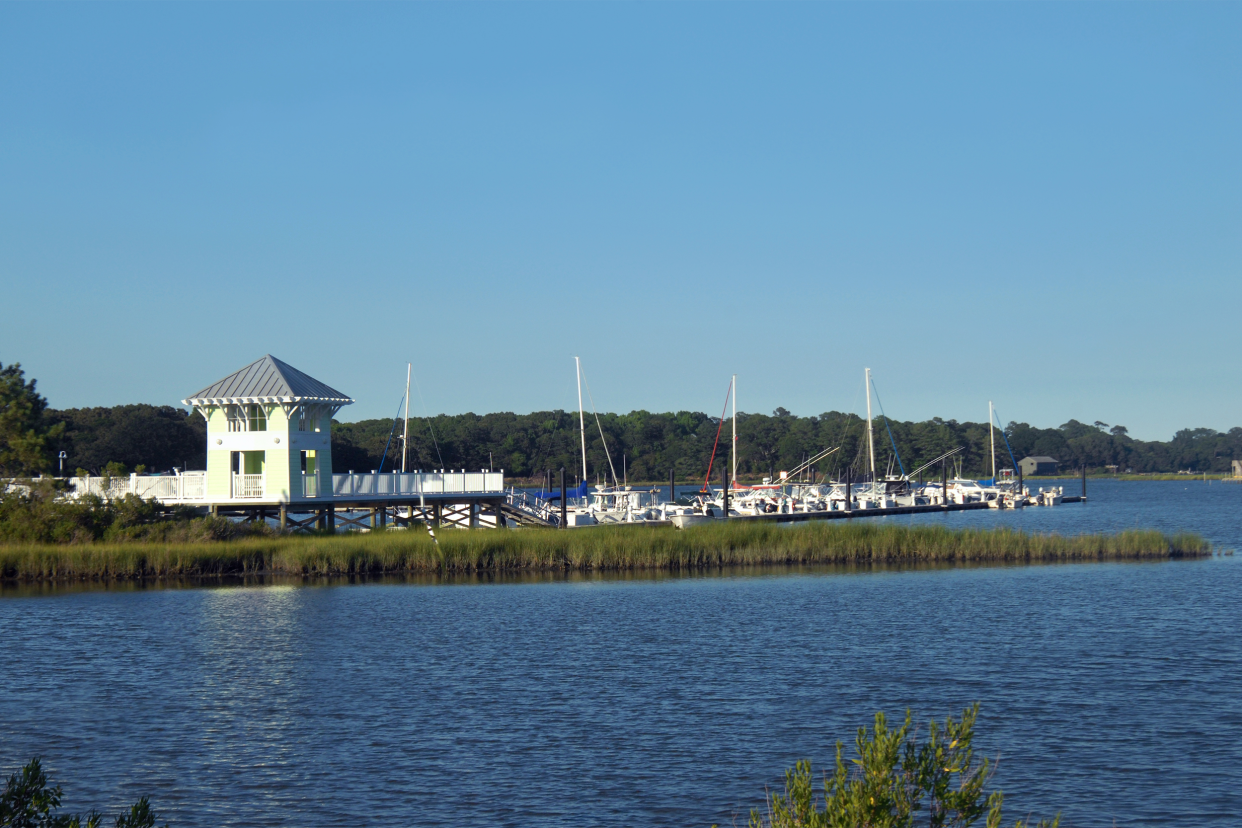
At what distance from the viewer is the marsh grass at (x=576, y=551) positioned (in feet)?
143

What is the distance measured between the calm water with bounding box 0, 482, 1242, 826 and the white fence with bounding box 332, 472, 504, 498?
1244 cm

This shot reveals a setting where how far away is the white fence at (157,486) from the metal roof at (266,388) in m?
3.25

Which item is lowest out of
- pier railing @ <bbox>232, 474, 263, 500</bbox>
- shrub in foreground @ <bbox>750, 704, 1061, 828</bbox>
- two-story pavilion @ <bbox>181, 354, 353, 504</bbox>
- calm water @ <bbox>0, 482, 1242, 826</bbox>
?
calm water @ <bbox>0, 482, 1242, 826</bbox>

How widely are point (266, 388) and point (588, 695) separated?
2987 centimetres

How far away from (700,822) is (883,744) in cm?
708

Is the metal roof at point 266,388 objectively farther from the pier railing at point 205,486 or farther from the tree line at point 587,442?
the tree line at point 587,442

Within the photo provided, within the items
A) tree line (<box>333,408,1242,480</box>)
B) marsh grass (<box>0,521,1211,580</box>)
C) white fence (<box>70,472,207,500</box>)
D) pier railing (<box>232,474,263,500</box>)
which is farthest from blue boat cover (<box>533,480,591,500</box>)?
tree line (<box>333,408,1242,480</box>)

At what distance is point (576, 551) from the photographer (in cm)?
4659

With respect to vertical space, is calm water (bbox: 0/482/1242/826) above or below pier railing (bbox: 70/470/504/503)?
below

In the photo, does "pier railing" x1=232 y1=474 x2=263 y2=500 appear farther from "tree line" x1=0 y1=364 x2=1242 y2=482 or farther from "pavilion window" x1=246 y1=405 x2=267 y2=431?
"tree line" x1=0 y1=364 x2=1242 y2=482

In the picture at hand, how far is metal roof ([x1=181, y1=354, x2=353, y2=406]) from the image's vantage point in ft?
160

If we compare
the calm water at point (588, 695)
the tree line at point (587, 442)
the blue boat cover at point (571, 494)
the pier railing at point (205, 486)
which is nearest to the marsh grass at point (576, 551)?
the pier railing at point (205, 486)

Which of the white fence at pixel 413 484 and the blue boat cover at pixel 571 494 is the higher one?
the white fence at pixel 413 484

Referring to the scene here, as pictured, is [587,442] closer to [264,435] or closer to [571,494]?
[571,494]
